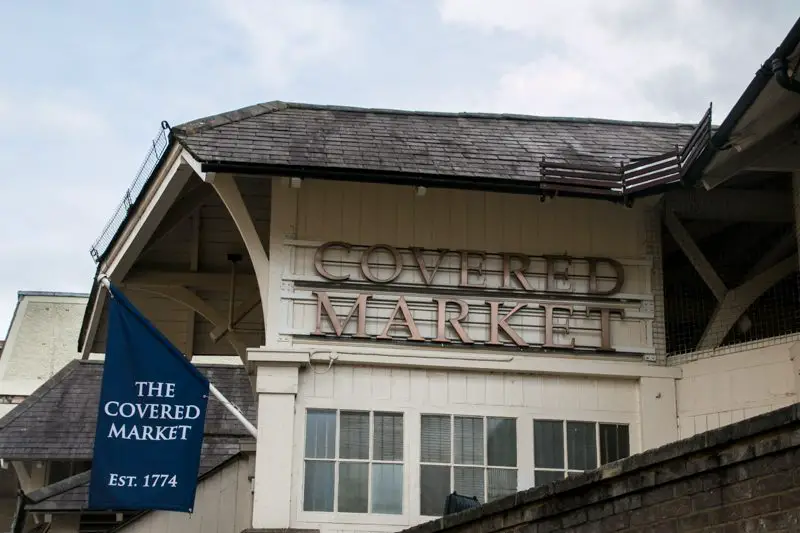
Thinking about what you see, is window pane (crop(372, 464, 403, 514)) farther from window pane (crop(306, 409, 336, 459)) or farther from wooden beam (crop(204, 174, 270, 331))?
wooden beam (crop(204, 174, 270, 331))

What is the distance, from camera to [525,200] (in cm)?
1659

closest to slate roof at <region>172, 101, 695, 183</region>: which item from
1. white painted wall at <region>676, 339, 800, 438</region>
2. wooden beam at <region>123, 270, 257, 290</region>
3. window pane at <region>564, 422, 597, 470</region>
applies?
white painted wall at <region>676, 339, 800, 438</region>

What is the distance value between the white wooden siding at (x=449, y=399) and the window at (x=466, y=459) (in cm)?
9

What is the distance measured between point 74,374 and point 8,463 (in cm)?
260

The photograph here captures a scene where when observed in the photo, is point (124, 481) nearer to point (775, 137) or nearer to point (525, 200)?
point (525, 200)

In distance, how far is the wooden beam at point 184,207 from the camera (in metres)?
17.8

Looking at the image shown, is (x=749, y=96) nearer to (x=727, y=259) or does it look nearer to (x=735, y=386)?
(x=735, y=386)

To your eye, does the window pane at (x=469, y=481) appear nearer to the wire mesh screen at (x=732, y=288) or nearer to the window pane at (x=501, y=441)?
the window pane at (x=501, y=441)

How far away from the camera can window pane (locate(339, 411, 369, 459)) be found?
15352mm

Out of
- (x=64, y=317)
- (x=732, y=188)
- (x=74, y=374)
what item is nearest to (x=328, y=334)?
(x=732, y=188)

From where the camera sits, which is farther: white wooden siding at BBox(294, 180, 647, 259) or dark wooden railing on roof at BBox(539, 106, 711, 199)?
white wooden siding at BBox(294, 180, 647, 259)

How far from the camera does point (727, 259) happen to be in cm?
1866

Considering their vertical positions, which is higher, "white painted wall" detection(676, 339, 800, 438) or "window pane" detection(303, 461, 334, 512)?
"white painted wall" detection(676, 339, 800, 438)

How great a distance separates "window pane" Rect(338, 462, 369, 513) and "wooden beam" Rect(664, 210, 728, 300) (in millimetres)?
4901
